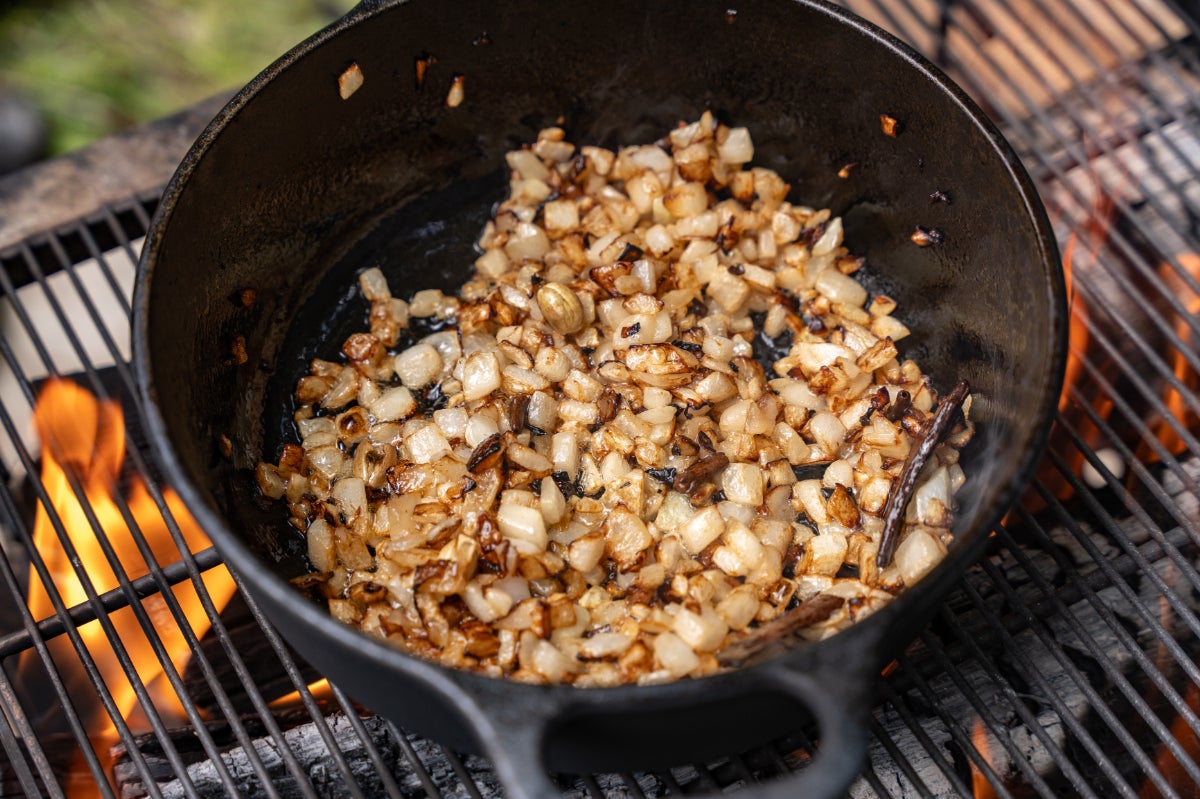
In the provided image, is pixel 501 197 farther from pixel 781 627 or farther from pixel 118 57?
pixel 118 57

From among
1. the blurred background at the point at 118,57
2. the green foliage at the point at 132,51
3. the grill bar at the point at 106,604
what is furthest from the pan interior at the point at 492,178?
the green foliage at the point at 132,51

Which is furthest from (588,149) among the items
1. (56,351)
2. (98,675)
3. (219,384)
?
(56,351)

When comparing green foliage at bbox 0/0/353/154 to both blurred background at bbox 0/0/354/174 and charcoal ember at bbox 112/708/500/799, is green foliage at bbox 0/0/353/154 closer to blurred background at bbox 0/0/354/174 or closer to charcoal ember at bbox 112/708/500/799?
blurred background at bbox 0/0/354/174

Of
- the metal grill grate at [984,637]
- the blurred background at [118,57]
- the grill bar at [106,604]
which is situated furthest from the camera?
the blurred background at [118,57]

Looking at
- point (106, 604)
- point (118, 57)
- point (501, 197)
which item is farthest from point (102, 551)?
point (118, 57)

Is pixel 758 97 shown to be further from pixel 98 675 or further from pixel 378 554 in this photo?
pixel 98 675

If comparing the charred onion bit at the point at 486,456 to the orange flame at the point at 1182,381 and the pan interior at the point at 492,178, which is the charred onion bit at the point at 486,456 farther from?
the orange flame at the point at 1182,381
